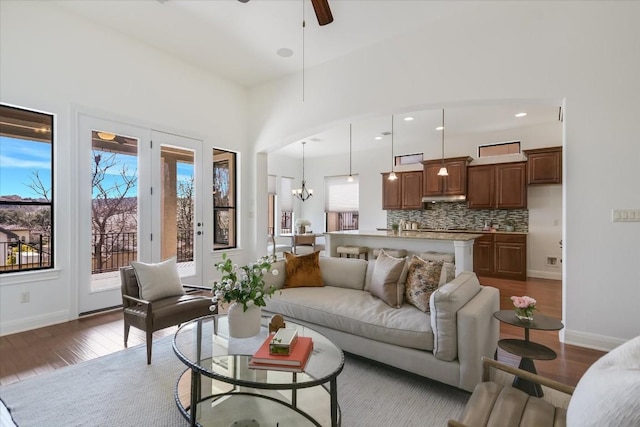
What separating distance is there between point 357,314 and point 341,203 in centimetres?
712

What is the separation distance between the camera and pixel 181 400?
190cm

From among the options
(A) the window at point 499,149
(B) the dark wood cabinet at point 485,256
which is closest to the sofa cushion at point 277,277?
(B) the dark wood cabinet at point 485,256

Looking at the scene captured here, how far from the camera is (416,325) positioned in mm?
2229

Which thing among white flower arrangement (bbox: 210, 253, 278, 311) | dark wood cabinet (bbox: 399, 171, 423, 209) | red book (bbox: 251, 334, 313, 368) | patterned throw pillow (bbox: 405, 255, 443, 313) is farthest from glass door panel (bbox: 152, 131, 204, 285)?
dark wood cabinet (bbox: 399, 171, 423, 209)

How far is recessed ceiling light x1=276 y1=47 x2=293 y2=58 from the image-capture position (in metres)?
4.35

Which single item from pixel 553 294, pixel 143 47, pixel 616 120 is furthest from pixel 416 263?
pixel 143 47

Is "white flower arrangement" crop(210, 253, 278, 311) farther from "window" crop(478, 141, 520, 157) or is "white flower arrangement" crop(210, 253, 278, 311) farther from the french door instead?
"window" crop(478, 141, 520, 157)

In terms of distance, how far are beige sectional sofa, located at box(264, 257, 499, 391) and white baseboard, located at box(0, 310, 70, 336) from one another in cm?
255

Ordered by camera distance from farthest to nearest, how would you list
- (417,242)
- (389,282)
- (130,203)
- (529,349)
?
(417,242) → (130,203) → (389,282) → (529,349)

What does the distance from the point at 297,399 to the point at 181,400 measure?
71cm

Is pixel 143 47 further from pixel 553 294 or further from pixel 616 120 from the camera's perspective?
pixel 553 294

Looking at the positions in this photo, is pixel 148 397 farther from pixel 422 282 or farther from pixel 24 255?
pixel 24 255

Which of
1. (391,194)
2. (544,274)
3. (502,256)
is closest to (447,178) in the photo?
(391,194)

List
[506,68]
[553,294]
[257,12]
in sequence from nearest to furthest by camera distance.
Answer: [506,68] < [257,12] < [553,294]
